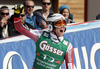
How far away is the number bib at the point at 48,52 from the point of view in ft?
14.5

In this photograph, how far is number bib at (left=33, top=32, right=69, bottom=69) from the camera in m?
4.43

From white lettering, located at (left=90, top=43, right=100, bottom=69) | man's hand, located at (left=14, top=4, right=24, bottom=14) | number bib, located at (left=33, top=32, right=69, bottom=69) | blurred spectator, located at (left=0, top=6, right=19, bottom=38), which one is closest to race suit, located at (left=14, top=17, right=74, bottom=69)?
number bib, located at (left=33, top=32, right=69, bottom=69)

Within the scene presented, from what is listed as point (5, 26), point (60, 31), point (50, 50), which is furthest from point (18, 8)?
point (5, 26)

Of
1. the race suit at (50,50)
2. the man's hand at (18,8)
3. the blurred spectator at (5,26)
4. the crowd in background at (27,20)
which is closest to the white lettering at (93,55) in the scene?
the crowd in background at (27,20)

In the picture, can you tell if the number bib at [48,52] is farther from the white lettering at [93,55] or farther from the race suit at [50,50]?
the white lettering at [93,55]

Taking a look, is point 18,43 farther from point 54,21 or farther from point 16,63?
point 54,21

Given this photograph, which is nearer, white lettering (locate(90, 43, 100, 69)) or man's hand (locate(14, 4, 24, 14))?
man's hand (locate(14, 4, 24, 14))

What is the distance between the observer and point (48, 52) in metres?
4.44

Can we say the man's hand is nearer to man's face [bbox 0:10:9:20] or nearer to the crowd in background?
the crowd in background

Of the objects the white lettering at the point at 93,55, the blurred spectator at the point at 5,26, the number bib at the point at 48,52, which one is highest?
the blurred spectator at the point at 5,26

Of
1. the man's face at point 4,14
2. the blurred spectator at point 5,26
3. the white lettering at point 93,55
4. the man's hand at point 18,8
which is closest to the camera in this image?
the man's hand at point 18,8

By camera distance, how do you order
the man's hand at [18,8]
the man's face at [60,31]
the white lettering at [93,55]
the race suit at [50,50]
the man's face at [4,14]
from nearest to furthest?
1. the man's hand at [18,8]
2. the man's face at [60,31]
3. the race suit at [50,50]
4. the man's face at [4,14]
5. the white lettering at [93,55]

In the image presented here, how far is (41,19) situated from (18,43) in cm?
105

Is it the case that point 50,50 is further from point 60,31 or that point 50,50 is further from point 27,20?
point 27,20
